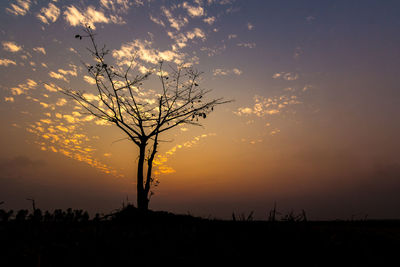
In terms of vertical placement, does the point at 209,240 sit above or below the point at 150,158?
below

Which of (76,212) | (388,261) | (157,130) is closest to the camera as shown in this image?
(388,261)

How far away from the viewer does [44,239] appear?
4.61m

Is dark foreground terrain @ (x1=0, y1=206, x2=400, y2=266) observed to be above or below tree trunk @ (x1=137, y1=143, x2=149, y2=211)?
below

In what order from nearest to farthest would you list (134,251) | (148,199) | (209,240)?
(134,251)
(209,240)
(148,199)

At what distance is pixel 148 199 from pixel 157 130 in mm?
3360

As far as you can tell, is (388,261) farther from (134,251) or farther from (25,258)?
(25,258)

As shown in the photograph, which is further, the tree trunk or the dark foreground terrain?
the tree trunk

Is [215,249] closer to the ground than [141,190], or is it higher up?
closer to the ground

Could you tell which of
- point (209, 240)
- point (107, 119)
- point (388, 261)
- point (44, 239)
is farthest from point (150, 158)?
point (388, 261)

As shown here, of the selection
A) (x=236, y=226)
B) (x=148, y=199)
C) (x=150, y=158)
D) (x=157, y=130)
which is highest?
(x=157, y=130)

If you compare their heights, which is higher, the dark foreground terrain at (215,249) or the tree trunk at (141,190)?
the tree trunk at (141,190)

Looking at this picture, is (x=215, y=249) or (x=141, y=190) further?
(x=141, y=190)

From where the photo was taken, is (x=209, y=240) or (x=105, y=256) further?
(x=209, y=240)

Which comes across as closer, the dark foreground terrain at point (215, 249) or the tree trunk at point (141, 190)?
the dark foreground terrain at point (215, 249)
